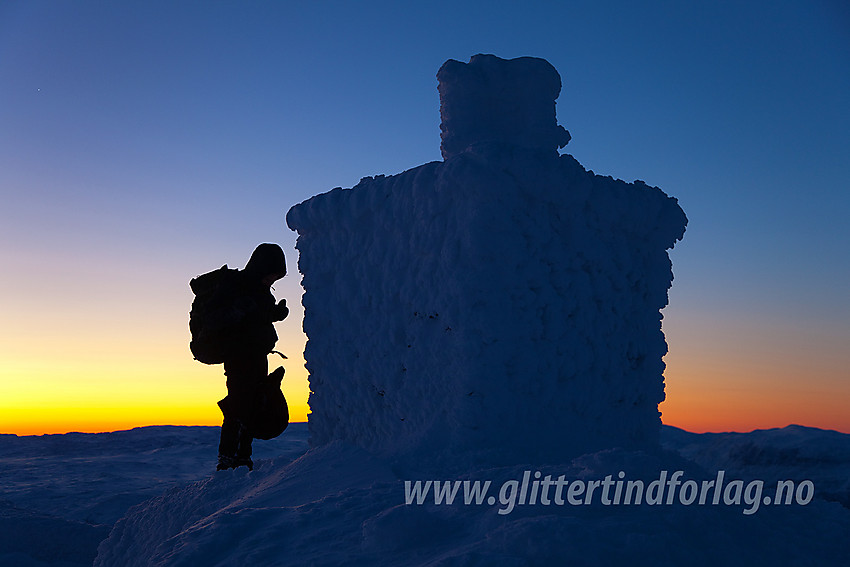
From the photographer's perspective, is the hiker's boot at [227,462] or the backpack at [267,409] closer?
the hiker's boot at [227,462]

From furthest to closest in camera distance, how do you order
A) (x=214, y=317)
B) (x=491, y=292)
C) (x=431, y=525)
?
1. (x=214, y=317)
2. (x=491, y=292)
3. (x=431, y=525)

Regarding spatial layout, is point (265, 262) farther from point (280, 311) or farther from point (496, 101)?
point (496, 101)

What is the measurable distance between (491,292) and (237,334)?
9.30 ft

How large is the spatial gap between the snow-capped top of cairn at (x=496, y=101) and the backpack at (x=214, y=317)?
100 inches

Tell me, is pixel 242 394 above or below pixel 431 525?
above

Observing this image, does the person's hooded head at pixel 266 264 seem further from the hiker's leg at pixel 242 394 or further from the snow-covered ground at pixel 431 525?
the snow-covered ground at pixel 431 525

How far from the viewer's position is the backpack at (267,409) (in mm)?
6625

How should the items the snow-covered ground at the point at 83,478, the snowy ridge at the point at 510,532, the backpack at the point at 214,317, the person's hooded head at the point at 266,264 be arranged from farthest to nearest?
the snow-covered ground at the point at 83,478 < the person's hooded head at the point at 266,264 < the backpack at the point at 214,317 < the snowy ridge at the point at 510,532

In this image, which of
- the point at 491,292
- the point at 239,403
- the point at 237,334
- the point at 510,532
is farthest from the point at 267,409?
the point at 510,532

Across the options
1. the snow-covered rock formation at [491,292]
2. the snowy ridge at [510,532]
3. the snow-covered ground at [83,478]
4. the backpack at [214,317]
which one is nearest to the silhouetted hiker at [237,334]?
the backpack at [214,317]

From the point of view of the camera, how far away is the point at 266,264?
6.76 meters

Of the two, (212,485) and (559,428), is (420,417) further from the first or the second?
(212,485)

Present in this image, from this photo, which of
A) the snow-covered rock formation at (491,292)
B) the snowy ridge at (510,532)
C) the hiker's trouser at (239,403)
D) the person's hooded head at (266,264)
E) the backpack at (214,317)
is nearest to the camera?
the snowy ridge at (510,532)

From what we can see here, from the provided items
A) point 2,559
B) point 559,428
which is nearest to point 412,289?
point 559,428
